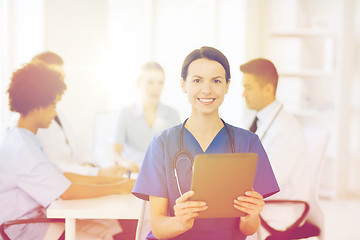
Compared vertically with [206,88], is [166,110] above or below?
below

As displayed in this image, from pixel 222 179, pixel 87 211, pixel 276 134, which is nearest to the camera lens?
pixel 222 179

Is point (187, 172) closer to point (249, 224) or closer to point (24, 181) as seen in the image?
point (249, 224)

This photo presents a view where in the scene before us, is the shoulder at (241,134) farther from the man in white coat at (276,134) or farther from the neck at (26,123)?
the neck at (26,123)

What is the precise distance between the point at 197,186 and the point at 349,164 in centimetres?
384

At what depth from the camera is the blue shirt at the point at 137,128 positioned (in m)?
3.01

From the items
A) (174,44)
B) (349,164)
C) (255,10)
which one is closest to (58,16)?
(174,44)

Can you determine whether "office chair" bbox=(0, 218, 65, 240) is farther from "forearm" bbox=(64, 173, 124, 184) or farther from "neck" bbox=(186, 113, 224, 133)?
"neck" bbox=(186, 113, 224, 133)

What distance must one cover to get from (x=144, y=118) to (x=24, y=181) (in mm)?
1356

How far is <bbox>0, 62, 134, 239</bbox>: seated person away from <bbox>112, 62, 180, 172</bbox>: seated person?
98 centimetres

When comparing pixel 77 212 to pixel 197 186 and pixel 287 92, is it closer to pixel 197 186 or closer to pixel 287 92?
pixel 197 186

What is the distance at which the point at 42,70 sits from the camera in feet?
6.71

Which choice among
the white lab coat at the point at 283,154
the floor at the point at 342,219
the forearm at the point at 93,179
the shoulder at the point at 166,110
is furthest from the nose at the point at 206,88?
the floor at the point at 342,219

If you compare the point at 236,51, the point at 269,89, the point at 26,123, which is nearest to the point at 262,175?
the point at 269,89

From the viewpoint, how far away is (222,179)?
1227 mm
